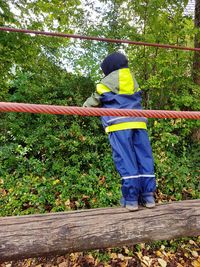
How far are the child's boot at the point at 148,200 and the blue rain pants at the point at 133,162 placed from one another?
32 millimetres

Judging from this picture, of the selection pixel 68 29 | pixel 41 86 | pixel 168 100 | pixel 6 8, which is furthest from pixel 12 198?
pixel 68 29

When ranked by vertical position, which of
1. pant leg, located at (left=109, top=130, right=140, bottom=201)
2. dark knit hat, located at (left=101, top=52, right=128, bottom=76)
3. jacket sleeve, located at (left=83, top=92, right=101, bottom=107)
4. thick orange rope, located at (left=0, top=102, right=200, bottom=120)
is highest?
dark knit hat, located at (left=101, top=52, right=128, bottom=76)

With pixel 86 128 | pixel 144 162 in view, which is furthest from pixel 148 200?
pixel 86 128

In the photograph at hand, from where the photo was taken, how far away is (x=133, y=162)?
A: 2250 millimetres

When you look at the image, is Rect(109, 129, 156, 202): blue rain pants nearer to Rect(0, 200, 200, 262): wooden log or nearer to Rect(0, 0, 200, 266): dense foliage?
Rect(0, 200, 200, 262): wooden log

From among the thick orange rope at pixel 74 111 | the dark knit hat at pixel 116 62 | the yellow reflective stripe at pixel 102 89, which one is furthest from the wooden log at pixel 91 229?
the dark knit hat at pixel 116 62

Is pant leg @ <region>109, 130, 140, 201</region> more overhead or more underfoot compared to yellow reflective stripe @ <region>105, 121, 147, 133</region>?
more underfoot

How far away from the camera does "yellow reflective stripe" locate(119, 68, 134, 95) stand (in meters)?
2.28

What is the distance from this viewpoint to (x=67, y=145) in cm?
398

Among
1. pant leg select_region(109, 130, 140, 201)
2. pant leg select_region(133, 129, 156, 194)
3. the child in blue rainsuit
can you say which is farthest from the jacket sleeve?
pant leg select_region(133, 129, 156, 194)

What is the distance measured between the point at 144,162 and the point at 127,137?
10.9 inches

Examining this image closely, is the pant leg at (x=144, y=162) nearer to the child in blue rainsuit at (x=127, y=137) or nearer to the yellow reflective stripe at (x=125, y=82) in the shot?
the child in blue rainsuit at (x=127, y=137)

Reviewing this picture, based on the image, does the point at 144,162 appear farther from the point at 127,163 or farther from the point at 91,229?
the point at 91,229

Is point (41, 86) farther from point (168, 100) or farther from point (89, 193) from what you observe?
Answer: point (168, 100)
